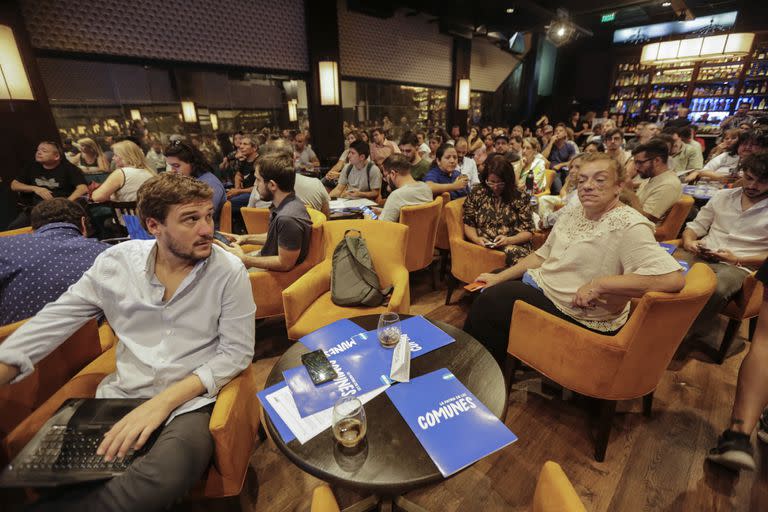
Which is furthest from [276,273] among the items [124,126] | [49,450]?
[124,126]

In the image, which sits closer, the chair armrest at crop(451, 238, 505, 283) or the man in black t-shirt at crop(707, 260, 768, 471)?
the man in black t-shirt at crop(707, 260, 768, 471)

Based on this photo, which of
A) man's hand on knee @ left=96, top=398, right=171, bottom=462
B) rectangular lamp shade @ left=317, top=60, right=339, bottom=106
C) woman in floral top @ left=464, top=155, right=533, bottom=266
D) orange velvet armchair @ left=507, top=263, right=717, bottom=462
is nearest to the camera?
man's hand on knee @ left=96, top=398, right=171, bottom=462

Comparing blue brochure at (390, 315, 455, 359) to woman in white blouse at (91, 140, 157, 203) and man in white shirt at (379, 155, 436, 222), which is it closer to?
man in white shirt at (379, 155, 436, 222)

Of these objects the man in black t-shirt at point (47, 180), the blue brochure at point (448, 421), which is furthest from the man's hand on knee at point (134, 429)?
the man in black t-shirt at point (47, 180)

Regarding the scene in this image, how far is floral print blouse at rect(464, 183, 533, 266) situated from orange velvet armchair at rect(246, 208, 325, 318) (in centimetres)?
135

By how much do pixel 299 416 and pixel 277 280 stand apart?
52.8 inches

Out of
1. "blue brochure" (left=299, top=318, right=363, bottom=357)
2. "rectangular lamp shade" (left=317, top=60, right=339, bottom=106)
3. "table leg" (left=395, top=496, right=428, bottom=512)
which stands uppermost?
"rectangular lamp shade" (left=317, top=60, right=339, bottom=106)

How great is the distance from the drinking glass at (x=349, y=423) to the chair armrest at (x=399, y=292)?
0.92m

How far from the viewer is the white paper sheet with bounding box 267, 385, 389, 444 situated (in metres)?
1.10

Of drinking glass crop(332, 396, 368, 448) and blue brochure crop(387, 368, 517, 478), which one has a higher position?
drinking glass crop(332, 396, 368, 448)

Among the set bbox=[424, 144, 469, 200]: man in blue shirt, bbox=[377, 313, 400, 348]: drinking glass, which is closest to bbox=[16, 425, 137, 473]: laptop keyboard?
bbox=[377, 313, 400, 348]: drinking glass

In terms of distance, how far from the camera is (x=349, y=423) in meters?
1.05

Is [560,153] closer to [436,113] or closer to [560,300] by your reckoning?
[436,113]

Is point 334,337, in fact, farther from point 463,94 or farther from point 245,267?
point 463,94
